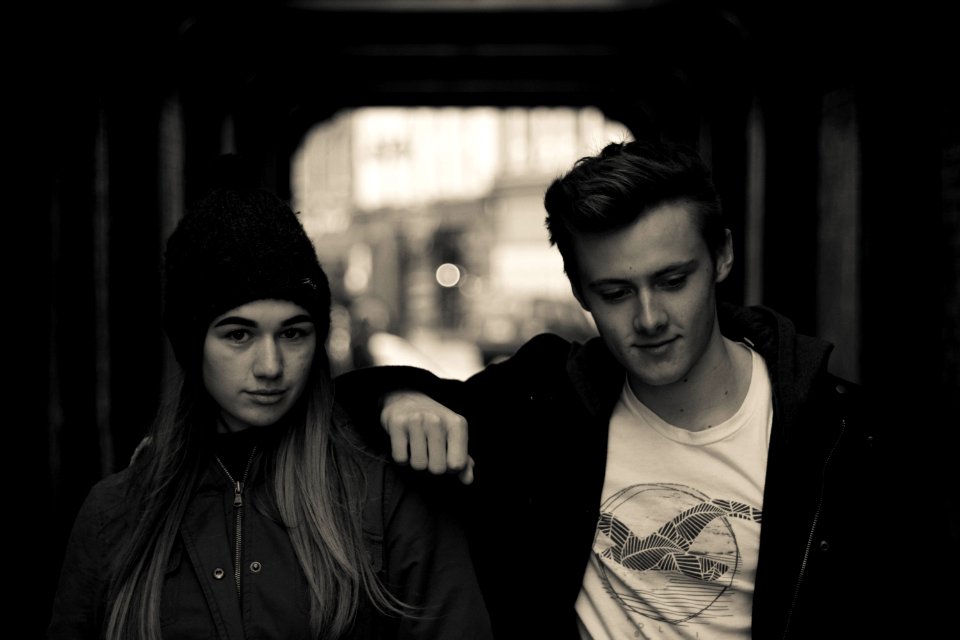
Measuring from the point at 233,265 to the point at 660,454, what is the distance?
943 millimetres

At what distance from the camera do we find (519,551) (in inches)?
74.5

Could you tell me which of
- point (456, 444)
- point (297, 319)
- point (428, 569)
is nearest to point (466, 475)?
point (456, 444)

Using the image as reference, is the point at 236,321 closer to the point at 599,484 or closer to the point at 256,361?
the point at 256,361

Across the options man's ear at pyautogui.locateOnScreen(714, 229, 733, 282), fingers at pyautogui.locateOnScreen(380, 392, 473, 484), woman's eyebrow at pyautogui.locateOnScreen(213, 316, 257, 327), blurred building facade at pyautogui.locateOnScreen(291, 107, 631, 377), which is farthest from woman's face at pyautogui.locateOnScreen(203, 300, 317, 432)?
blurred building facade at pyautogui.locateOnScreen(291, 107, 631, 377)

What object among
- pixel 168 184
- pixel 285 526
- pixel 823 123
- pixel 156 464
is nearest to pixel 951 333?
pixel 823 123

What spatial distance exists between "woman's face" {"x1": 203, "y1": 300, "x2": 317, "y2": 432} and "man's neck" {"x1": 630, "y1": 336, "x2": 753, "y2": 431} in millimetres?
770

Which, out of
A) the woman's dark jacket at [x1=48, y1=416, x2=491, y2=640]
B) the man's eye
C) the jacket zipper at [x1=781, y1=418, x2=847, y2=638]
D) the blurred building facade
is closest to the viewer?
→ the woman's dark jacket at [x1=48, y1=416, x2=491, y2=640]

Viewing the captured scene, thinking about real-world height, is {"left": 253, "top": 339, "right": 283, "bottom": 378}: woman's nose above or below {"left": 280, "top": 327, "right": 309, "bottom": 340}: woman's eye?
below

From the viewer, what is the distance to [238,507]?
165 cm

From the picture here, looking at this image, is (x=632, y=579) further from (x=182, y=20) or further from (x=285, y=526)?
(x=182, y=20)

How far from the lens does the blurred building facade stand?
1267cm

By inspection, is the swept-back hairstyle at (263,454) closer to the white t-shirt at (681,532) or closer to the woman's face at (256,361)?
the woman's face at (256,361)

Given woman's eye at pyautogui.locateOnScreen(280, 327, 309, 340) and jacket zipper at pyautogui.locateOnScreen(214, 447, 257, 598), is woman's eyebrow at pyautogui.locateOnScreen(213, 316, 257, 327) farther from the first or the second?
jacket zipper at pyautogui.locateOnScreen(214, 447, 257, 598)

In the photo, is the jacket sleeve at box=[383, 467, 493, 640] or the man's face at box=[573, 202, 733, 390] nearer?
the jacket sleeve at box=[383, 467, 493, 640]
